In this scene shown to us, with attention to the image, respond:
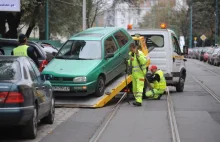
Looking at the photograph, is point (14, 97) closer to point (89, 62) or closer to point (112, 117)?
point (112, 117)

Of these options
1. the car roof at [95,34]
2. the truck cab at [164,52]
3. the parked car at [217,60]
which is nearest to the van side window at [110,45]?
the car roof at [95,34]

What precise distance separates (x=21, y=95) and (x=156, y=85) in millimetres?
8147

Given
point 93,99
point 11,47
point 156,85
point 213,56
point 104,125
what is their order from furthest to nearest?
1. point 213,56
2. point 156,85
3. point 11,47
4. point 93,99
5. point 104,125

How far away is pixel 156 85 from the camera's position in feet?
51.6

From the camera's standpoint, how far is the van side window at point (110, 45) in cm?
1493

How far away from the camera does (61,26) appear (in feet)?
130

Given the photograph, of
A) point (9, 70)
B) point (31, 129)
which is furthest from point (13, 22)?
point (31, 129)

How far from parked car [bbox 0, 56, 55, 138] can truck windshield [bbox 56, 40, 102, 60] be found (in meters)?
4.53

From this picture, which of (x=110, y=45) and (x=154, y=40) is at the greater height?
(x=154, y=40)

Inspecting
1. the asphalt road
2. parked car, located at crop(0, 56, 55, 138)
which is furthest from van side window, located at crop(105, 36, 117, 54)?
parked car, located at crop(0, 56, 55, 138)

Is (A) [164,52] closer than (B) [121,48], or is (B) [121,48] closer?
(B) [121,48]

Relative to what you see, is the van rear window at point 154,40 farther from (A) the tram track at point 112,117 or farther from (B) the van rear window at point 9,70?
(B) the van rear window at point 9,70

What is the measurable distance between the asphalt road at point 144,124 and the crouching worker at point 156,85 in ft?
1.55

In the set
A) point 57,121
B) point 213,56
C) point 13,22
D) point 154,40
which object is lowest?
point 57,121
